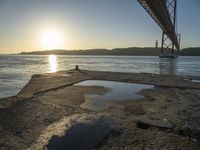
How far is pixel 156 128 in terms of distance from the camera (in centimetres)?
541

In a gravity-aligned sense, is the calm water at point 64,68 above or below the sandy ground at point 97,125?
below

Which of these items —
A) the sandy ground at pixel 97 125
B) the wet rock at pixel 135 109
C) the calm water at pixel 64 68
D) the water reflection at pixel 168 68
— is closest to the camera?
the sandy ground at pixel 97 125

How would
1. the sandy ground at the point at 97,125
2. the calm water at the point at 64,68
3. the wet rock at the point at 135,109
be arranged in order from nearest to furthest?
1. the sandy ground at the point at 97,125
2. the wet rock at the point at 135,109
3. the calm water at the point at 64,68

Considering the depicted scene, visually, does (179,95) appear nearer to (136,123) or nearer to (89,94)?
(89,94)

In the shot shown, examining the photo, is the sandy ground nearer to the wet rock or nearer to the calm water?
the wet rock

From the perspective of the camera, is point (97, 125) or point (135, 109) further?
point (135, 109)

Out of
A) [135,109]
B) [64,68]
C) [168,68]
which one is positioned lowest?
[64,68]

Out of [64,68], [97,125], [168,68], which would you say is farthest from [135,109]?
[64,68]

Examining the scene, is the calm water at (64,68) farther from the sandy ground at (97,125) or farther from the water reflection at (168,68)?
the sandy ground at (97,125)

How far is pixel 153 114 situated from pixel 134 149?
253 cm

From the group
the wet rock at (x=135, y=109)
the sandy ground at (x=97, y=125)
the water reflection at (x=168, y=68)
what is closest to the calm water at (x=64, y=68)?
the water reflection at (x=168, y=68)

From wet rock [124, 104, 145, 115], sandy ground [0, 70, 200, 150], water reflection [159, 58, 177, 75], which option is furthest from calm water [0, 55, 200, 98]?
wet rock [124, 104, 145, 115]

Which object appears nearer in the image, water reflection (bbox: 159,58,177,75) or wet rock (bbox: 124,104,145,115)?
wet rock (bbox: 124,104,145,115)

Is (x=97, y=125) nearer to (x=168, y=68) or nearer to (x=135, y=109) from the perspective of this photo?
(x=135, y=109)
